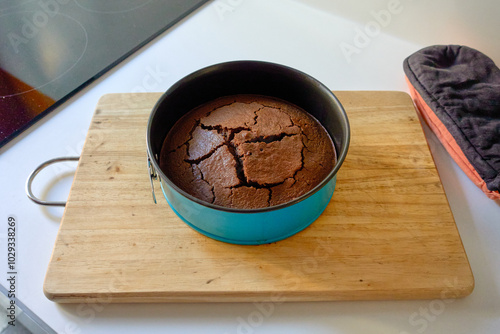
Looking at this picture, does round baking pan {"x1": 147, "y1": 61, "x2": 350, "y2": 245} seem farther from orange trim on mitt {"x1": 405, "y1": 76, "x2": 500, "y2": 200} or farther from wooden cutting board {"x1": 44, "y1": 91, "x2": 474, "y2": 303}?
orange trim on mitt {"x1": 405, "y1": 76, "x2": 500, "y2": 200}

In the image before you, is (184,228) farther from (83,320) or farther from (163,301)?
(83,320)

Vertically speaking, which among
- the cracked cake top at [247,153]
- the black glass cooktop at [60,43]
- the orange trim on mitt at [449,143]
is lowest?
the orange trim on mitt at [449,143]

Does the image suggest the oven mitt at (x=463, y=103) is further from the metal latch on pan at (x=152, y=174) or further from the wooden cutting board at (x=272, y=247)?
the metal latch on pan at (x=152, y=174)

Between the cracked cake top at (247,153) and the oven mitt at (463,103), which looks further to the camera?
the oven mitt at (463,103)

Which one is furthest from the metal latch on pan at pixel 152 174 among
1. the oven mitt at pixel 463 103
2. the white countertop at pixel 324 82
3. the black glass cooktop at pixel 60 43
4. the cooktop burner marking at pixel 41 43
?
the oven mitt at pixel 463 103

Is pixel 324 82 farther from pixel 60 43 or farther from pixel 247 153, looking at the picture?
pixel 60 43

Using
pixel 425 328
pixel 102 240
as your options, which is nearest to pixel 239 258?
pixel 102 240
